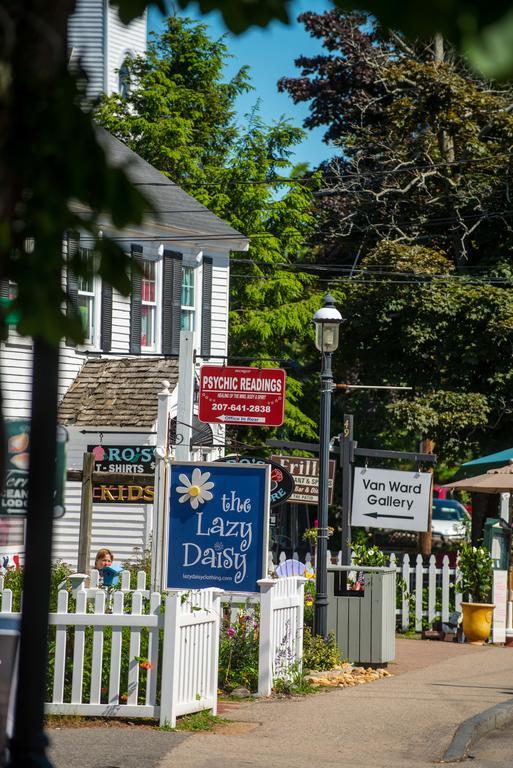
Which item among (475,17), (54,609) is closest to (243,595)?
(54,609)

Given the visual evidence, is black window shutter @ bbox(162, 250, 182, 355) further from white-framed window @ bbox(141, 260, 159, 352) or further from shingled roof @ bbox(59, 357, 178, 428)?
shingled roof @ bbox(59, 357, 178, 428)

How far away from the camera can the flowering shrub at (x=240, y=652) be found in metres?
11.7

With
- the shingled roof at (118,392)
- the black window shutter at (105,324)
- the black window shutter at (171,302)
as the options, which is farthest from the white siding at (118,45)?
the shingled roof at (118,392)

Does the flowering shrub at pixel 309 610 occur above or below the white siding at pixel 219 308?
below

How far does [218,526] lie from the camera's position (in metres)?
11.7

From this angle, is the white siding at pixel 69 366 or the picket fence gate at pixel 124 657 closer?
the picket fence gate at pixel 124 657

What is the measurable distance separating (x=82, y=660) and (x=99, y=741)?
3.24 feet

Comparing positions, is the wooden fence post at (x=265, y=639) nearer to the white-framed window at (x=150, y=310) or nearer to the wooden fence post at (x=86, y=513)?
the wooden fence post at (x=86, y=513)

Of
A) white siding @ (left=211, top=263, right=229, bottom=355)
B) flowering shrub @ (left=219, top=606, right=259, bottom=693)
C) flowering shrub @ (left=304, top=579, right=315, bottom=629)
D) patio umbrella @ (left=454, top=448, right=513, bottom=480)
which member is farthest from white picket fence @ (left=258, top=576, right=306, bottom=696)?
white siding @ (left=211, top=263, right=229, bottom=355)

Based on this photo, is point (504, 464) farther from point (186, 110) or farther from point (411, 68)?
point (186, 110)

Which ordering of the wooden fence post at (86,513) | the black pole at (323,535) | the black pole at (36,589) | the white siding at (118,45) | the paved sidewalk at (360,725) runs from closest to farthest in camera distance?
the black pole at (36,589) < the paved sidewalk at (360,725) < the wooden fence post at (86,513) < the black pole at (323,535) < the white siding at (118,45)

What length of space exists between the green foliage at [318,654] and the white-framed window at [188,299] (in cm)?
1186

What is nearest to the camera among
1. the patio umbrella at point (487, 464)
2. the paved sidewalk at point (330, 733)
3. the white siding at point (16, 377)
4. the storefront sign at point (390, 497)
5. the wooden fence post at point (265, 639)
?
the paved sidewalk at point (330, 733)

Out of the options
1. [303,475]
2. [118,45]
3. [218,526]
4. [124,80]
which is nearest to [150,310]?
[303,475]
